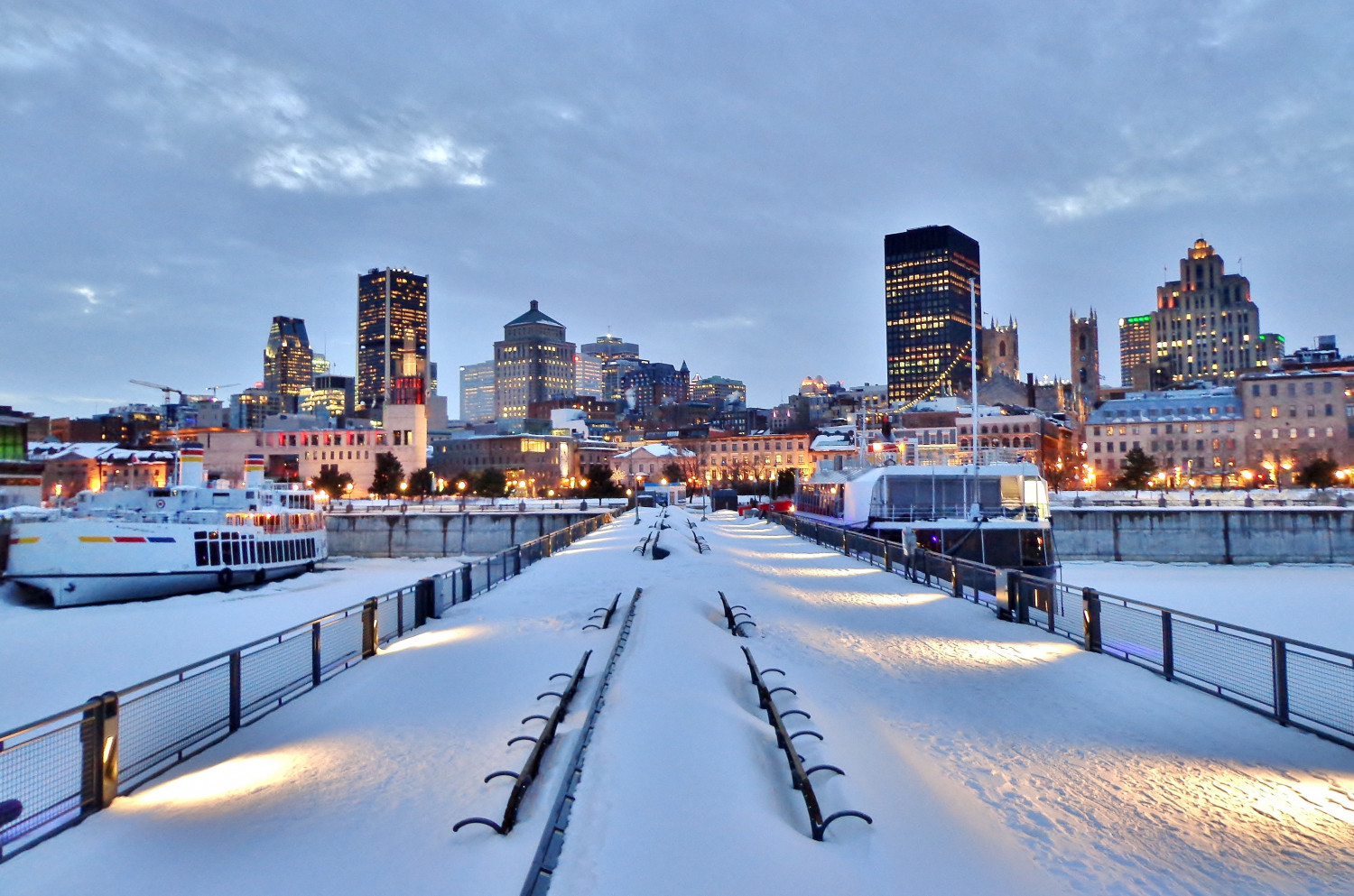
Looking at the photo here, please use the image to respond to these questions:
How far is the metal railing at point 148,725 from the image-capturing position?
812 cm

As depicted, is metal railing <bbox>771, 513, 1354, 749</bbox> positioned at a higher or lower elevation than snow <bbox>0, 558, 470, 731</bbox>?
higher

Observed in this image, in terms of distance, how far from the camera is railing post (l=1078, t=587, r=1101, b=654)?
15312 mm

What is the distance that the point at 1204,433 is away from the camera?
118 meters

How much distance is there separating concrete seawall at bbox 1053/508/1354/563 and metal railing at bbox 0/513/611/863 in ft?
196

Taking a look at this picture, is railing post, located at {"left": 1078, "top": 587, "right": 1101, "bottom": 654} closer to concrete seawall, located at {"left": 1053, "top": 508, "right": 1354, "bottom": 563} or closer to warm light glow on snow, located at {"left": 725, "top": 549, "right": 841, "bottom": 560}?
warm light glow on snow, located at {"left": 725, "top": 549, "right": 841, "bottom": 560}

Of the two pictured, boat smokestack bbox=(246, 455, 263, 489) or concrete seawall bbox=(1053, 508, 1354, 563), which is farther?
boat smokestack bbox=(246, 455, 263, 489)

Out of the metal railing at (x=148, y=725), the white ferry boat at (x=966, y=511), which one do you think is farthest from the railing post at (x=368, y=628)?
the white ferry boat at (x=966, y=511)

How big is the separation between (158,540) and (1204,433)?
130m

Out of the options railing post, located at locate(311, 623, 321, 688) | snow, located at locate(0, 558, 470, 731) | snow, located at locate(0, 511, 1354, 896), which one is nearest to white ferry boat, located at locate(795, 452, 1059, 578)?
snow, located at locate(0, 511, 1354, 896)

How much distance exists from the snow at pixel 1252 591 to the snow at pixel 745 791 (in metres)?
20.0

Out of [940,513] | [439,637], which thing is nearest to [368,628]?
A: [439,637]

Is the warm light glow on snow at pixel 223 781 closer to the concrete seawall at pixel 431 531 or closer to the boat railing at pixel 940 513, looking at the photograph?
the boat railing at pixel 940 513

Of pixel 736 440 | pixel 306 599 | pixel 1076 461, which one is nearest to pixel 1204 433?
pixel 1076 461

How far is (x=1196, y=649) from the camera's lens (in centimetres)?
1295
